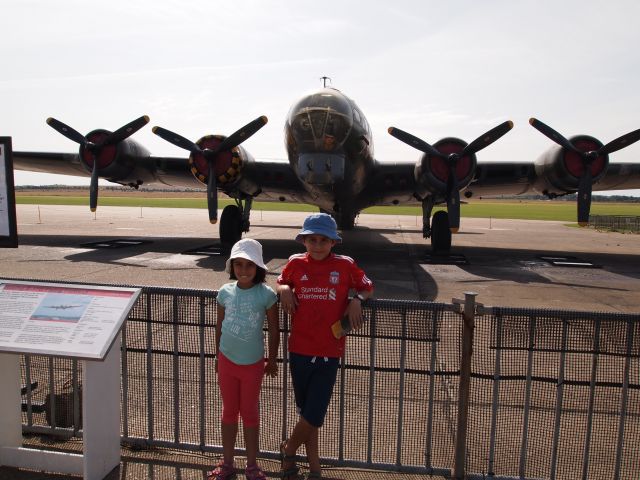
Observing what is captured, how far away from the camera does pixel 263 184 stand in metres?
17.2

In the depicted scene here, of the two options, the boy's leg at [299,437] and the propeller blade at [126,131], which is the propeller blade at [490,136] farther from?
the boy's leg at [299,437]

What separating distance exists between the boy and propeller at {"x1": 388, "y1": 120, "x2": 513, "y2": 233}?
11.1m

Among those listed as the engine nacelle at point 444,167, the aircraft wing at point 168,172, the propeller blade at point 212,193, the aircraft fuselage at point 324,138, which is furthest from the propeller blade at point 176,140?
the engine nacelle at point 444,167

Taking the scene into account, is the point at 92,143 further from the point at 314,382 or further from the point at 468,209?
the point at 468,209

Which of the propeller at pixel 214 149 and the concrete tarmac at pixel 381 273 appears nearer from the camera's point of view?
the concrete tarmac at pixel 381 273

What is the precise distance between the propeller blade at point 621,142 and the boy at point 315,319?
45.0 ft

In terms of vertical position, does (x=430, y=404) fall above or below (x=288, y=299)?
below

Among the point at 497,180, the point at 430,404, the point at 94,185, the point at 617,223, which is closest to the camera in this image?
the point at 430,404

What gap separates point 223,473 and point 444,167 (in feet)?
40.0

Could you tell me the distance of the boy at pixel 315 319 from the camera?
10.6ft

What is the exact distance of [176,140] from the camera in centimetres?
1483

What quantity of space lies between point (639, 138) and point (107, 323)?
15.8 metres

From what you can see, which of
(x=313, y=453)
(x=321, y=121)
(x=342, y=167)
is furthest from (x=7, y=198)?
(x=342, y=167)

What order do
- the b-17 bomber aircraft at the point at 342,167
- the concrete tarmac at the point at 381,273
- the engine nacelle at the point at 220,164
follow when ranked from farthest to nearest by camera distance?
the engine nacelle at the point at 220,164
the b-17 bomber aircraft at the point at 342,167
the concrete tarmac at the point at 381,273
